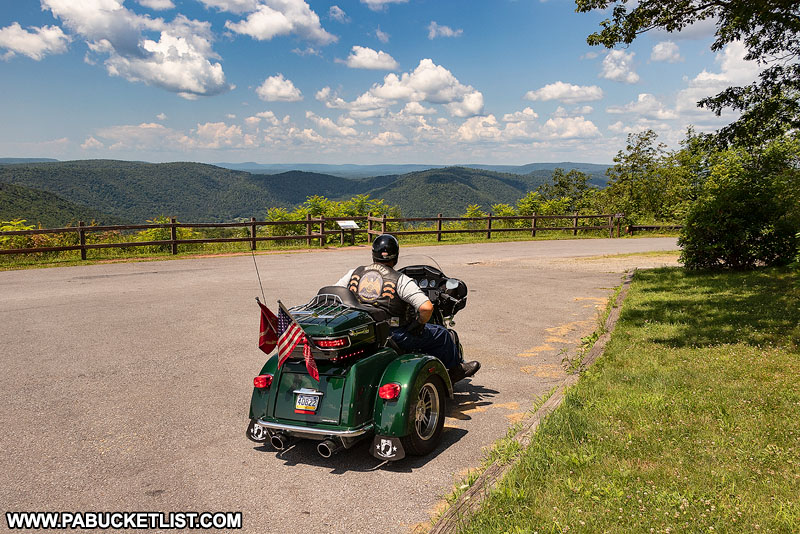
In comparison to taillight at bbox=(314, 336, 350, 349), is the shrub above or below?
above

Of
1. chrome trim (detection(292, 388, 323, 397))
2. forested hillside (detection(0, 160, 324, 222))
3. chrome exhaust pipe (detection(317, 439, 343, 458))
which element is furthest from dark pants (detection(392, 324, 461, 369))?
forested hillside (detection(0, 160, 324, 222))

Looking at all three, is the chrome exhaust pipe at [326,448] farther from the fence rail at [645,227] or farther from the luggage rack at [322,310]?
the fence rail at [645,227]

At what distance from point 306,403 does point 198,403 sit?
2.06 metres

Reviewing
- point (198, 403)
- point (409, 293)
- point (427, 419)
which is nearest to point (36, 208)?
point (198, 403)

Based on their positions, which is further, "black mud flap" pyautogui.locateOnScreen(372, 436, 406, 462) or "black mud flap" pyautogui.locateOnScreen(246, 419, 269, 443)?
"black mud flap" pyautogui.locateOnScreen(246, 419, 269, 443)

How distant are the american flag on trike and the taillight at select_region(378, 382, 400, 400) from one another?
0.49 meters

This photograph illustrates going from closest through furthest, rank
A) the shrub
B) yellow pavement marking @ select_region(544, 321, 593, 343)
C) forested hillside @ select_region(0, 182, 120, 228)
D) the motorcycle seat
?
the motorcycle seat < yellow pavement marking @ select_region(544, 321, 593, 343) < the shrub < forested hillside @ select_region(0, 182, 120, 228)

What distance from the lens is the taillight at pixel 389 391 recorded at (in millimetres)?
4111

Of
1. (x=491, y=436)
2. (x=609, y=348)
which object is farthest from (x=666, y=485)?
(x=609, y=348)

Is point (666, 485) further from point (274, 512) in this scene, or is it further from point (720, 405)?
point (274, 512)

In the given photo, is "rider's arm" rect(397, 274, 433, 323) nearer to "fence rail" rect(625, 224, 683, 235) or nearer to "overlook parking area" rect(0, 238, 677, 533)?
"overlook parking area" rect(0, 238, 677, 533)

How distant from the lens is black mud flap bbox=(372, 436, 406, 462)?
4.09 metres

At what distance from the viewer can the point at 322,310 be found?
177 inches

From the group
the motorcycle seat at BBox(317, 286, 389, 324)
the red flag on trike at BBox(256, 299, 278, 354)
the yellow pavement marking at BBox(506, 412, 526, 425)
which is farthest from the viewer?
the yellow pavement marking at BBox(506, 412, 526, 425)
